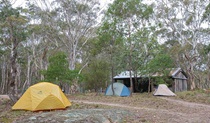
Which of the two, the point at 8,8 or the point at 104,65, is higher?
the point at 8,8

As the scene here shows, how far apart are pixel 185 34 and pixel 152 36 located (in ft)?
32.4

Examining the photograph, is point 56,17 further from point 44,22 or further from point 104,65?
point 104,65

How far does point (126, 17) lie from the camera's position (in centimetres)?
1997

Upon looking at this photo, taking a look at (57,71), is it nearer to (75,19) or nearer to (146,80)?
(75,19)

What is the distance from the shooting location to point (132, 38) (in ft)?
66.5

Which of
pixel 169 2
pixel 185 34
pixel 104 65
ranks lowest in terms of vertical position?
pixel 104 65

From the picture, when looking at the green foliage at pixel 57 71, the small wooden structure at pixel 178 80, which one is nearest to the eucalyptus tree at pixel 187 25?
the small wooden structure at pixel 178 80

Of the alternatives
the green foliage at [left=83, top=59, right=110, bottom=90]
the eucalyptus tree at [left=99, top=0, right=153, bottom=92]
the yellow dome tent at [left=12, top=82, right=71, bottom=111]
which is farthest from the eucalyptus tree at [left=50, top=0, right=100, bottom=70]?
the yellow dome tent at [left=12, top=82, right=71, bottom=111]

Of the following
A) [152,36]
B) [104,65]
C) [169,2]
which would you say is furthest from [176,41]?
[104,65]

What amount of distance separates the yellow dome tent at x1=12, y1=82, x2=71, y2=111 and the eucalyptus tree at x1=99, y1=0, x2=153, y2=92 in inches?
401

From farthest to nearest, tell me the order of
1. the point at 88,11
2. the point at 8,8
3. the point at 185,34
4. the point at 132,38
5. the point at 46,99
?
the point at 185,34, the point at 88,11, the point at 132,38, the point at 8,8, the point at 46,99

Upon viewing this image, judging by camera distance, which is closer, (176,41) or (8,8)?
(8,8)

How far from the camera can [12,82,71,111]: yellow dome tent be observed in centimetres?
1052

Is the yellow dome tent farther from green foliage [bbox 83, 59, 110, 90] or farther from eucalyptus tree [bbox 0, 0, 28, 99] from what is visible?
green foliage [bbox 83, 59, 110, 90]
